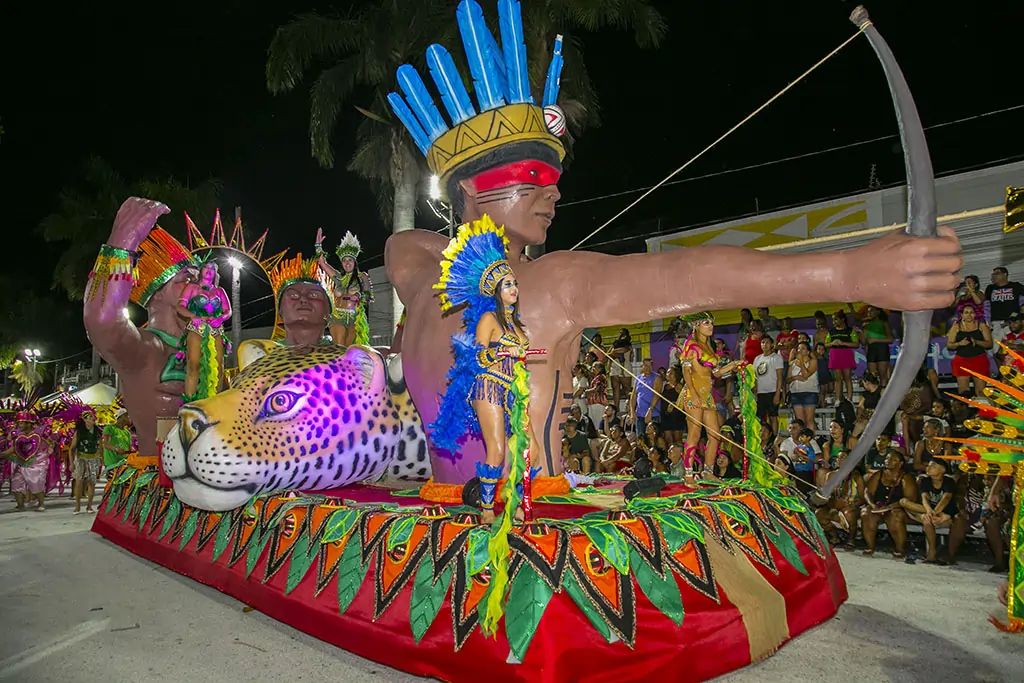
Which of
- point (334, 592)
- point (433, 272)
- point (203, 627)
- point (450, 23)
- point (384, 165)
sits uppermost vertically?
point (450, 23)

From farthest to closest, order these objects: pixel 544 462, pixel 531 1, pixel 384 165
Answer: pixel 384 165 → pixel 531 1 → pixel 544 462

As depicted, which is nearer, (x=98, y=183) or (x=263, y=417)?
(x=263, y=417)

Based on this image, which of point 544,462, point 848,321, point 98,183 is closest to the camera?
point 544,462

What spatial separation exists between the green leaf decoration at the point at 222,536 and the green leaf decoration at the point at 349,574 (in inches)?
49.0

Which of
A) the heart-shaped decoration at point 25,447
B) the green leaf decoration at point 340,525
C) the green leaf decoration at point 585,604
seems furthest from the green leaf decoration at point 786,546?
the heart-shaped decoration at point 25,447

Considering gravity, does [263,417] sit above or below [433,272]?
below

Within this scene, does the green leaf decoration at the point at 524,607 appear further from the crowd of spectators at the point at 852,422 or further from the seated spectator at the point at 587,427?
the seated spectator at the point at 587,427

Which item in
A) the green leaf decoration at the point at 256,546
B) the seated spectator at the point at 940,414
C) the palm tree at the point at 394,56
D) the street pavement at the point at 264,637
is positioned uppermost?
the palm tree at the point at 394,56

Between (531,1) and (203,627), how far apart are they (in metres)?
9.34

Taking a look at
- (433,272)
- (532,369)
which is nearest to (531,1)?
(433,272)

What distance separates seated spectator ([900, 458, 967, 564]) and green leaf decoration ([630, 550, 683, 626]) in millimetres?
3566

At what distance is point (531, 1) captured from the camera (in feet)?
33.7

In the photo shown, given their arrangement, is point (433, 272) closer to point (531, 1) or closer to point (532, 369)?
point (532, 369)

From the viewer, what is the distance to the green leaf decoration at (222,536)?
3.93m
